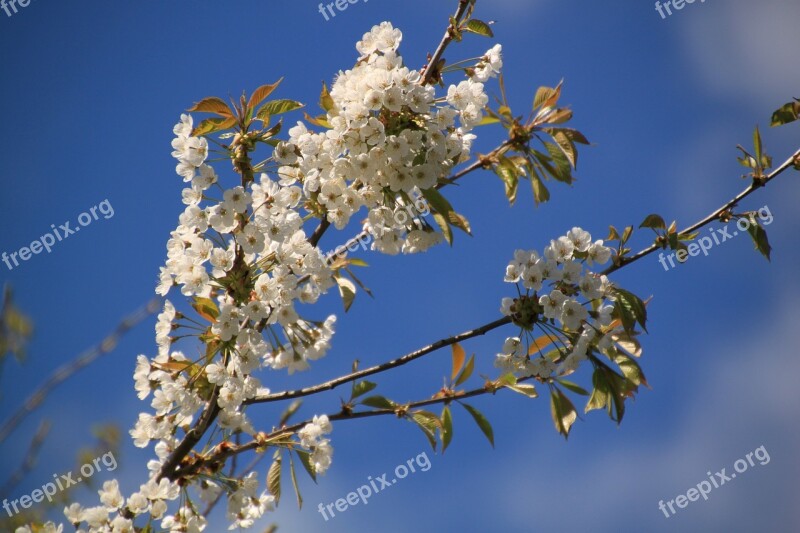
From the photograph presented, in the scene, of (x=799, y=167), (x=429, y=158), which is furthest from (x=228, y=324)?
(x=799, y=167)

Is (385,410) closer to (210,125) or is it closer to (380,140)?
(380,140)

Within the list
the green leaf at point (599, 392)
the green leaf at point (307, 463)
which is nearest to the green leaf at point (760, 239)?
the green leaf at point (599, 392)

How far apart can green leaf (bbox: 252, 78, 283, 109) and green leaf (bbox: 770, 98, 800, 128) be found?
1.85m

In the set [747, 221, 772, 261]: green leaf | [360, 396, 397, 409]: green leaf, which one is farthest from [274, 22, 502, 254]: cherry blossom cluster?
[747, 221, 772, 261]: green leaf

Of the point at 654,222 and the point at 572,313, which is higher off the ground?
the point at 654,222

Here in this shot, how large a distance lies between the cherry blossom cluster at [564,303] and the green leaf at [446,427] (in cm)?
28

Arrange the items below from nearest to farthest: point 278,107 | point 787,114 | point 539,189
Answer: point 278,107 → point 787,114 → point 539,189

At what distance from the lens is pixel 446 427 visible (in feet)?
7.73

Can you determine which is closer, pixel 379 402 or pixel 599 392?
pixel 599 392

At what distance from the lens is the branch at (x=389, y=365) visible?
2.10 metres

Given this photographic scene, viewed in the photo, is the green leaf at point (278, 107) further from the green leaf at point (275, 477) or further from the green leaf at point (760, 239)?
the green leaf at point (760, 239)

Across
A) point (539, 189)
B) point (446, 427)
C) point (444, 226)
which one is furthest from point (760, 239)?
point (446, 427)

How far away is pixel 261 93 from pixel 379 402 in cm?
119

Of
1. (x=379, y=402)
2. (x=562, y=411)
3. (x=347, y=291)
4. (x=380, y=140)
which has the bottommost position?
(x=562, y=411)
